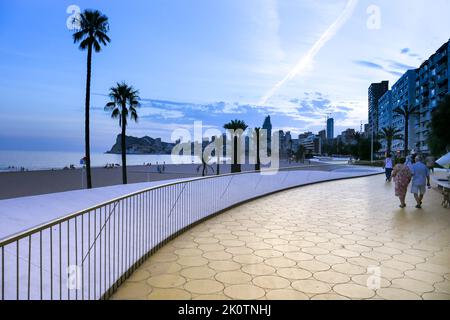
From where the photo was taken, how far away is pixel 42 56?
14633 millimetres

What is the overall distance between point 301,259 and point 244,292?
1449 millimetres

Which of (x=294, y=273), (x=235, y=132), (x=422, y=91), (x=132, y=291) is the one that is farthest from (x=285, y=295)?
(x=422, y=91)

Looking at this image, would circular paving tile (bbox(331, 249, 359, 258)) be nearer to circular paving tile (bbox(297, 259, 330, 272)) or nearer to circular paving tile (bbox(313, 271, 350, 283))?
circular paving tile (bbox(297, 259, 330, 272))

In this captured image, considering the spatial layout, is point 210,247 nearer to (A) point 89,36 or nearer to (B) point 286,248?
(B) point 286,248

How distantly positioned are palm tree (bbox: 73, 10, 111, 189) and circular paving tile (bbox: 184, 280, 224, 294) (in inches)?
797

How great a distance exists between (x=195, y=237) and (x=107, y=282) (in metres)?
2.55

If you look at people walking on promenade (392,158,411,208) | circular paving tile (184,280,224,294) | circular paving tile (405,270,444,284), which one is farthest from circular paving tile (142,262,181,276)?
people walking on promenade (392,158,411,208)

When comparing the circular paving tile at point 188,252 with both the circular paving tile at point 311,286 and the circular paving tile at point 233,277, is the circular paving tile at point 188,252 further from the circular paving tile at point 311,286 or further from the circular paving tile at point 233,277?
the circular paving tile at point 311,286

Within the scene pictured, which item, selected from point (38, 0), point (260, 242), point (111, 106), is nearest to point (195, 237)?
point (260, 242)

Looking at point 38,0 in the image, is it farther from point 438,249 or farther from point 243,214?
point 438,249

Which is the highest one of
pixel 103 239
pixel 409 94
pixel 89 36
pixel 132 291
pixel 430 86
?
pixel 409 94

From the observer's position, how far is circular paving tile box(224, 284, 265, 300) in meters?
3.54

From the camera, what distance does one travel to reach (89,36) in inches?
901

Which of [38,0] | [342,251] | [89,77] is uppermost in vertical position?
[89,77]
